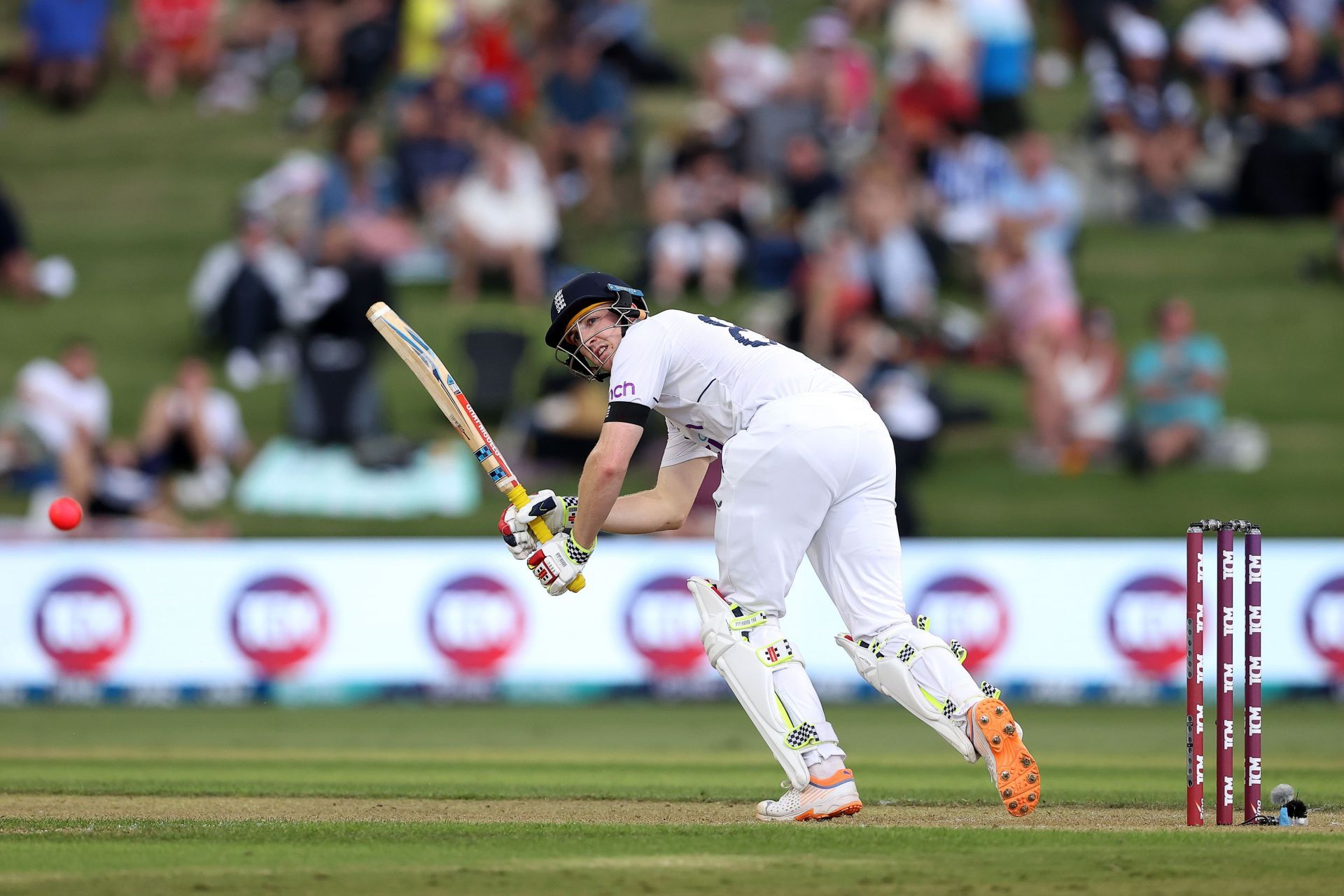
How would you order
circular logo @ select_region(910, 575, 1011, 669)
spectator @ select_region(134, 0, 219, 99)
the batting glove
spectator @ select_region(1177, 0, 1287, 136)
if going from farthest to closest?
spectator @ select_region(134, 0, 219, 99)
spectator @ select_region(1177, 0, 1287, 136)
circular logo @ select_region(910, 575, 1011, 669)
the batting glove

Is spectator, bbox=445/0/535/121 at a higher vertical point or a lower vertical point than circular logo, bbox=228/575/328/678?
higher

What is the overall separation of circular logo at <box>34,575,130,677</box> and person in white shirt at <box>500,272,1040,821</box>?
24.1 feet

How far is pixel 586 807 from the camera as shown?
794 centimetres

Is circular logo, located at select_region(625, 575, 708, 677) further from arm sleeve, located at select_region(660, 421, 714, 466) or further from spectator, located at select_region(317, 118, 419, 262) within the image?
arm sleeve, located at select_region(660, 421, 714, 466)

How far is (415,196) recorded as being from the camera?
18922 mm

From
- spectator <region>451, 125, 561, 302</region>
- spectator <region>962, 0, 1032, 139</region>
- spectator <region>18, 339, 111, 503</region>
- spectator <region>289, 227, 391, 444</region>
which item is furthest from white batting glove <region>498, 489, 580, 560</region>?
spectator <region>962, 0, 1032, 139</region>

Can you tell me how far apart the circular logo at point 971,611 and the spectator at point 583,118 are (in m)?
7.15

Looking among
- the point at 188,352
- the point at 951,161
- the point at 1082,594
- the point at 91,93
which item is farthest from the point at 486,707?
the point at 91,93

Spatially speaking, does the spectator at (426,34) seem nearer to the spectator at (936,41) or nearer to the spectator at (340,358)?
the spectator at (340,358)

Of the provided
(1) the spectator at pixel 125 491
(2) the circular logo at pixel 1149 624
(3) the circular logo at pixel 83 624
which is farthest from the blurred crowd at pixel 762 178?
(2) the circular logo at pixel 1149 624

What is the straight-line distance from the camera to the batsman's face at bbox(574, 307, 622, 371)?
7.23 m

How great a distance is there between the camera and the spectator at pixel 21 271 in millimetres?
18641

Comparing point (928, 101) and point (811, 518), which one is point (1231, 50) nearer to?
point (928, 101)

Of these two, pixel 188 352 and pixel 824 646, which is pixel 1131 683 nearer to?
pixel 824 646
